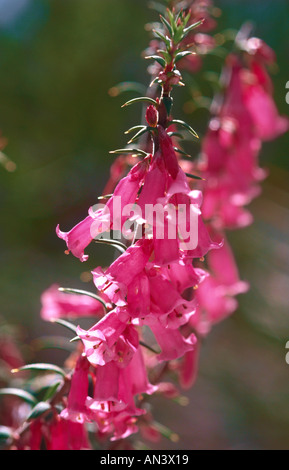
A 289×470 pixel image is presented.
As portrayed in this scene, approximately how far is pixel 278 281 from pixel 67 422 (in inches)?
96.6

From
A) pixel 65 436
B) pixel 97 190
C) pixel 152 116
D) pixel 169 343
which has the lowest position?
pixel 65 436

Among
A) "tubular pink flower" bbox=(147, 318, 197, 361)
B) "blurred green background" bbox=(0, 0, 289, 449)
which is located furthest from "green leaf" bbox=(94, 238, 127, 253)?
"blurred green background" bbox=(0, 0, 289, 449)

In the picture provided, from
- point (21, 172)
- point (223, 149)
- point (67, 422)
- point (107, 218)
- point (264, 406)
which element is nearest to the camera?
point (107, 218)

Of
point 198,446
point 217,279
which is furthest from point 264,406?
point 217,279

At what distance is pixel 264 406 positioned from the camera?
263 cm

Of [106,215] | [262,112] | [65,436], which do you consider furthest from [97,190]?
[106,215]

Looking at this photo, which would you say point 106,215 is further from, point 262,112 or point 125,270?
point 262,112

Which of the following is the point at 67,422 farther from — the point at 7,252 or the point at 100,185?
the point at 100,185

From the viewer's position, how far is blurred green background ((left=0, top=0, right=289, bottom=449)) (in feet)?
9.02

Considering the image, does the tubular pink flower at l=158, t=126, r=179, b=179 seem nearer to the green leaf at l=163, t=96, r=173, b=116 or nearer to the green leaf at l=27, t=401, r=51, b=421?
the green leaf at l=163, t=96, r=173, b=116

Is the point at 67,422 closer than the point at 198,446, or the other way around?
the point at 67,422

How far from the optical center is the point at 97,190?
3492mm

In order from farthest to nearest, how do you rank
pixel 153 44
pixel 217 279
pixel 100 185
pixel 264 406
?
pixel 100 185
pixel 264 406
pixel 217 279
pixel 153 44
